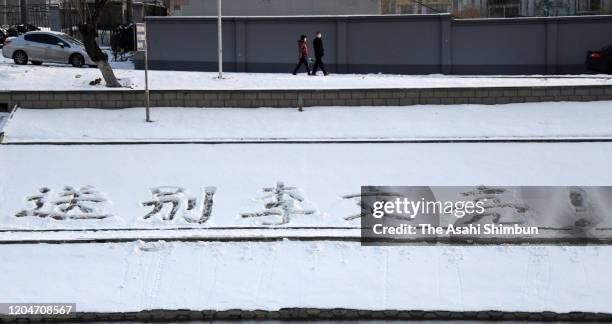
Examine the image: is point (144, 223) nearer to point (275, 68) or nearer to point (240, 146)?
point (240, 146)

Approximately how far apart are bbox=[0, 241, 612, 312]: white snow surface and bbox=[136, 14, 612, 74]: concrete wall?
2282cm

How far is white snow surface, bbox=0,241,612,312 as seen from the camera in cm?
1105

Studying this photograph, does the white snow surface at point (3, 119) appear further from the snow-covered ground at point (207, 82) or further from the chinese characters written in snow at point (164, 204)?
the chinese characters written in snow at point (164, 204)

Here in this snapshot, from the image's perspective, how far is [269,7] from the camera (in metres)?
39.6

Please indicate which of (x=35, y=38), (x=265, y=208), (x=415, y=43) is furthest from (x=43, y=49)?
(x=265, y=208)

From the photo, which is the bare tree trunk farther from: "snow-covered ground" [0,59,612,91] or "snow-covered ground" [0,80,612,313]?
"snow-covered ground" [0,80,612,313]

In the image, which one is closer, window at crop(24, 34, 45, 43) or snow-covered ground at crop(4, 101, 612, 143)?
snow-covered ground at crop(4, 101, 612, 143)

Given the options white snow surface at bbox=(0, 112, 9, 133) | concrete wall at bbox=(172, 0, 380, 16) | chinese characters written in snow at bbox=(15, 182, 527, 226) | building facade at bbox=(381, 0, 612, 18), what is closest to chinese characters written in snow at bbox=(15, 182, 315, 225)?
chinese characters written in snow at bbox=(15, 182, 527, 226)

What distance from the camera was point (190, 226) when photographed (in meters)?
13.1

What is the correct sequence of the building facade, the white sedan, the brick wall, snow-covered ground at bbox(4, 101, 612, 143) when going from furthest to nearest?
the building facade < the white sedan < the brick wall < snow-covered ground at bbox(4, 101, 612, 143)

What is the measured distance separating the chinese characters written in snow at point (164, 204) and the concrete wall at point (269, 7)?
25.7m

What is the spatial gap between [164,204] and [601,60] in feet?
71.4

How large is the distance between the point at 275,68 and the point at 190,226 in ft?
73.7

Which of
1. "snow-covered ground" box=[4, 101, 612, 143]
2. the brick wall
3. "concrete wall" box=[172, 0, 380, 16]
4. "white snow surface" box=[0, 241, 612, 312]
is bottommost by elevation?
"white snow surface" box=[0, 241, 612, 312]
